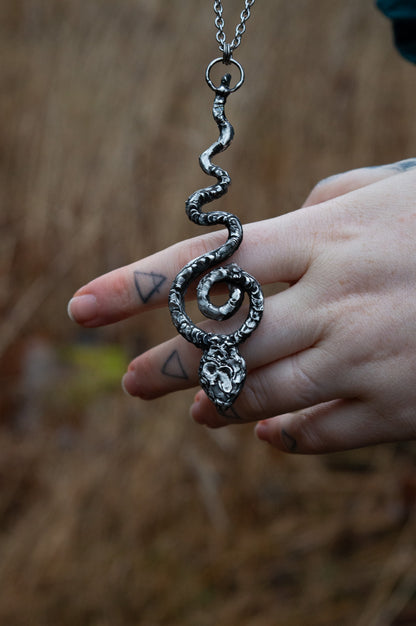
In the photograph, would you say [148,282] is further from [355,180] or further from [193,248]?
[355,180]

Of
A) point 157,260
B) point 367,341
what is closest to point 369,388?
point 367,341

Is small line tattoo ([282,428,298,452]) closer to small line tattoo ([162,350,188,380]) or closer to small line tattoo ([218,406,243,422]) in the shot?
small line tattoo ([218,406,243,422])

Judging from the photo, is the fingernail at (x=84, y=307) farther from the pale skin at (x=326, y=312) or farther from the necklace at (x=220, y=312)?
the necklace at (x=220, y=312)

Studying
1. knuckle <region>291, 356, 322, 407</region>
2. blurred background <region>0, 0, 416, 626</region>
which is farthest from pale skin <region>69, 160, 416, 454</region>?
blurred background <region>0, 0, 416, 626</region>

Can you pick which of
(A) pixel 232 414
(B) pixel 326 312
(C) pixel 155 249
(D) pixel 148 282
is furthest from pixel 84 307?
(C) pixel 155 249

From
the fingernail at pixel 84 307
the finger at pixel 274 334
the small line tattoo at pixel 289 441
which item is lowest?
the small line tattoo at pixel 289 441

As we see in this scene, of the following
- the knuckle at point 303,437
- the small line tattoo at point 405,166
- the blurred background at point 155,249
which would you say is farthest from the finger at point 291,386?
the blurred background at point 155,249
